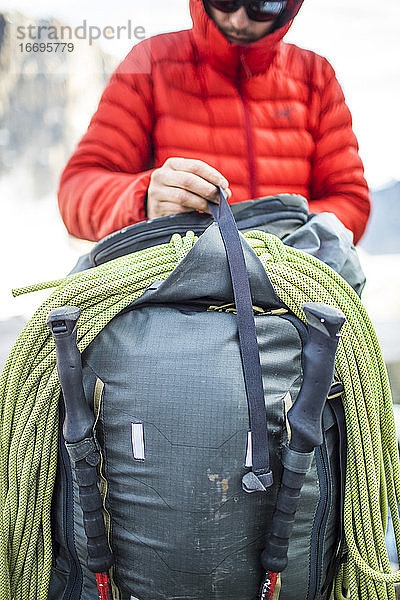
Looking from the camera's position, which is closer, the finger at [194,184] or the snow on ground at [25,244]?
the finger at [194,184]

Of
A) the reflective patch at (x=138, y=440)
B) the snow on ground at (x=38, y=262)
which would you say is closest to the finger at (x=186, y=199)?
the reflective patch at (x=138, y=440)

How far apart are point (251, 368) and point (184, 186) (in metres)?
0.29

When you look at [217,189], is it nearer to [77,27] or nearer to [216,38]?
[216,38]

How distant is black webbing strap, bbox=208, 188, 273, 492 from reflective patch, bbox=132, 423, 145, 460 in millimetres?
120

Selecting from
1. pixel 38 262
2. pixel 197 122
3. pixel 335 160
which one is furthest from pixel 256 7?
pixel 38 262

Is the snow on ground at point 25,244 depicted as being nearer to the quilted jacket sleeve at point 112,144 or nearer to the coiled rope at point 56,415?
Result: the quilted jacket sleeve at point 112,144

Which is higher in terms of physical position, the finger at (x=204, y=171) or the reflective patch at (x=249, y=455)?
the finger at (x=204, y=171)

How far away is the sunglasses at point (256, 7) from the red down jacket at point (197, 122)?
4cm

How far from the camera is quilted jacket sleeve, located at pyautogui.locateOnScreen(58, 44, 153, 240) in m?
0.93

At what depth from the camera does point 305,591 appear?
0.63 m

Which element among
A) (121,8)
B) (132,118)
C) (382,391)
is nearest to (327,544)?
(382,391)

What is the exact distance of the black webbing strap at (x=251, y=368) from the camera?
0.55 metres

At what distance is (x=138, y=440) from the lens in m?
0.57

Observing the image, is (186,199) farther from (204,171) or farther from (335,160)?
(335,160)
